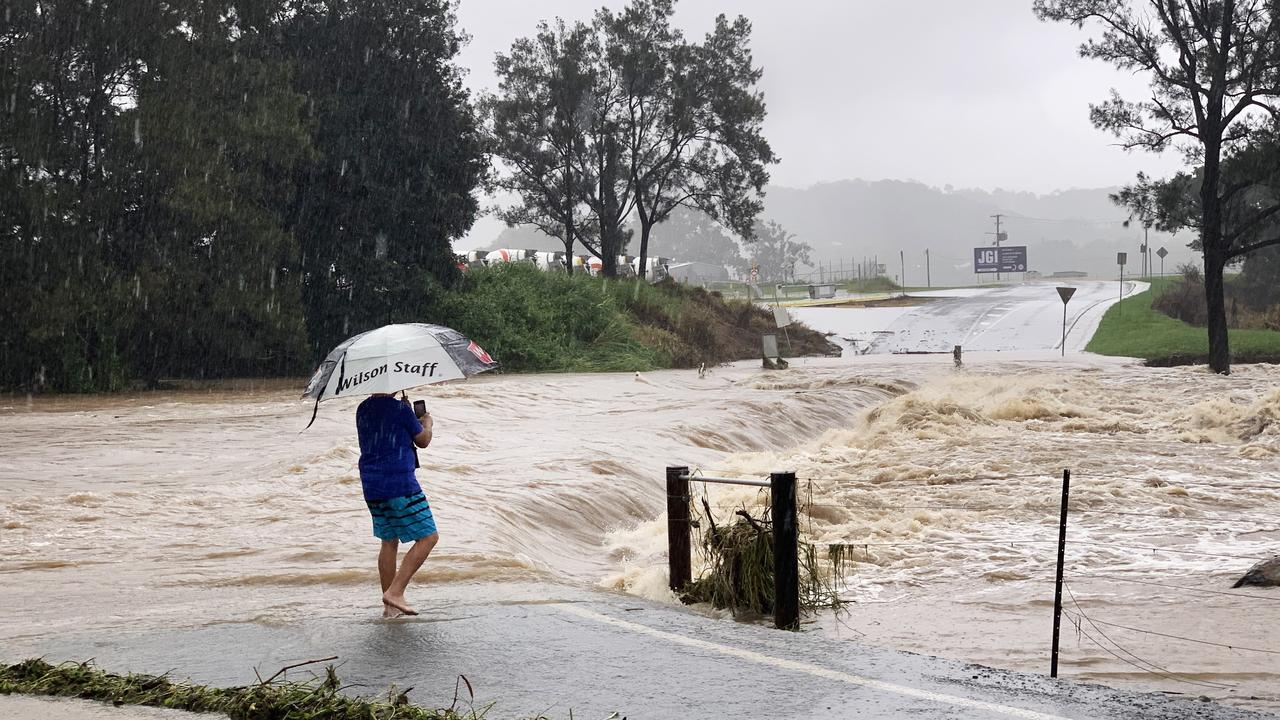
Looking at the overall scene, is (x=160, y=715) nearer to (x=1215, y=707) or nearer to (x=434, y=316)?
(x=1215, y=707)

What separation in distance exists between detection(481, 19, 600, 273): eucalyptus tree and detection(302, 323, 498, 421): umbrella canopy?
46006 mm

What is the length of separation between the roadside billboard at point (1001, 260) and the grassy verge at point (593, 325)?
70021mm

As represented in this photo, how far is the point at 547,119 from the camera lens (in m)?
54.8

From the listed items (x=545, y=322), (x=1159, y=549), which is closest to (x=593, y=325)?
(x=545, y=322)

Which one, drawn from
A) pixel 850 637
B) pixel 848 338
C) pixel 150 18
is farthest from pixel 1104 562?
pixel 848 338

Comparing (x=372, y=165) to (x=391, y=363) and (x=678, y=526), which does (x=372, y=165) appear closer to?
(x=678, y=526)

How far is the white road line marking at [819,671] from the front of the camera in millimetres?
6008

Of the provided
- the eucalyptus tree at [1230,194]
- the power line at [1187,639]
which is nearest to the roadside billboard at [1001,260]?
the eucalyptus tree at [1230,194]

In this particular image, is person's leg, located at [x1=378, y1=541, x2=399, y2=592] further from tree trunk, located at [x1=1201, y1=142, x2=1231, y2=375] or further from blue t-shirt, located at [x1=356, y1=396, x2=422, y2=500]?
tree trunk, located at [x1=1201, y1=142, x2=1231, y2=375]

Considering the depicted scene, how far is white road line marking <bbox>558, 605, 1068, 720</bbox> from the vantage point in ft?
19.7

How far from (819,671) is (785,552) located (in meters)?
1.91

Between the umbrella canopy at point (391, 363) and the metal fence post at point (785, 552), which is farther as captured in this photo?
the metal fence post at point (785, 552)

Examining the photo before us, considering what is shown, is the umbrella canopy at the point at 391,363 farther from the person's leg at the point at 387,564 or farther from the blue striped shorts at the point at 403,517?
the person's leg at the point at 387,564

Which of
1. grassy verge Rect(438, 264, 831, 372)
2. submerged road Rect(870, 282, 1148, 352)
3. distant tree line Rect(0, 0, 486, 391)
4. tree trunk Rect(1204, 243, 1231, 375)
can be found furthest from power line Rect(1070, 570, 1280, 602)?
submerged road Rect(870, 282, 1148, 352)
